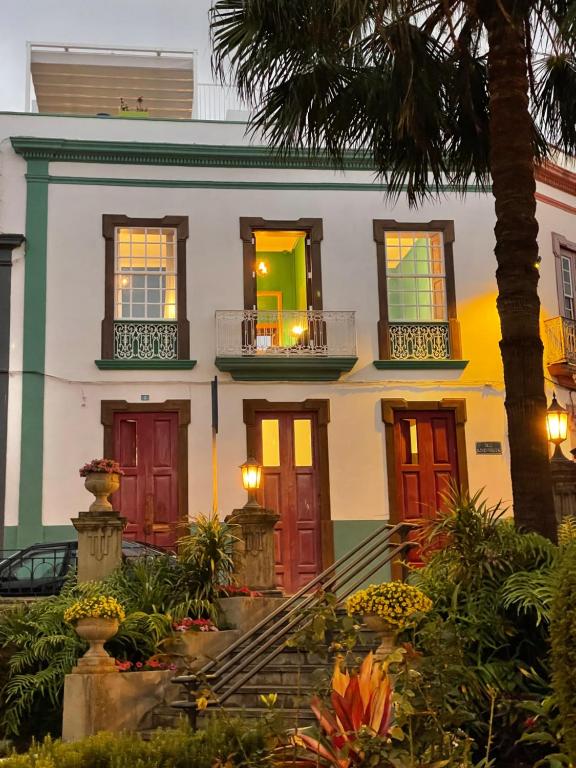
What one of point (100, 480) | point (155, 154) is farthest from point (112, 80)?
point (100, 480)

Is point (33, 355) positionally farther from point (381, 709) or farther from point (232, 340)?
point (381, 709)

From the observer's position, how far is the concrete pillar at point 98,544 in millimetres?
11086

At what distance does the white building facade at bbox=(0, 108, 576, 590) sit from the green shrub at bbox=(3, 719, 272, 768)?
32.1 feet

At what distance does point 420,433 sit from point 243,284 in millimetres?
3928

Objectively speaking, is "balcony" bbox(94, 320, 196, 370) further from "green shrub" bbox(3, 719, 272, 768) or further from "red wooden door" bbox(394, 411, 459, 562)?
"green shrub" bbox(3, 719, 272, 768)

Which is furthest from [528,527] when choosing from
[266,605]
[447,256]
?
[447,256]

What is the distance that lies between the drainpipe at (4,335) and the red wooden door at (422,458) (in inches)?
250

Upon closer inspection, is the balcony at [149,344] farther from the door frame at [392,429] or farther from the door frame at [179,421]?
the door frame at [392,429]

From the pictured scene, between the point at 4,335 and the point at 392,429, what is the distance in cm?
652

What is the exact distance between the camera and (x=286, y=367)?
1678cm

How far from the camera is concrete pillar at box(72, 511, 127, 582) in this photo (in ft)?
36.4

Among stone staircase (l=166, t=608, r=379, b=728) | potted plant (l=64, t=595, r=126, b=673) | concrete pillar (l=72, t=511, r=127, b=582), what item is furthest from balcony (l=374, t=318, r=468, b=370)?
potted plant (l=64, t=595, r=126, b=673)

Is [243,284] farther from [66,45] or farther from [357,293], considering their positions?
[66,45]

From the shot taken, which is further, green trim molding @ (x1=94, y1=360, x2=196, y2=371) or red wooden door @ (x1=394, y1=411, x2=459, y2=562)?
red wooden door @ (x1=394, y1=411, x2=459, y2=562)
